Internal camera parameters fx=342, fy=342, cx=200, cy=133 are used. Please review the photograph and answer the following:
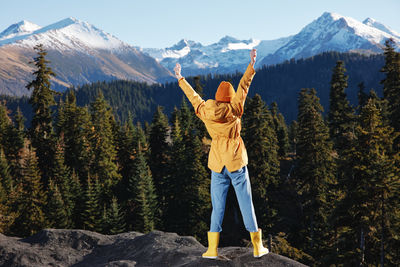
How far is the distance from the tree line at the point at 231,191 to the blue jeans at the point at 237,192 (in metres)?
11.7

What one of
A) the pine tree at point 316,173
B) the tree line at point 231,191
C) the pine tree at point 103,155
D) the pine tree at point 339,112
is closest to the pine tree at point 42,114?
the tree line at point 231,191

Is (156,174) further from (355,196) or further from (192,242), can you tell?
(192,242)

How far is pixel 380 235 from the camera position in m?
18.9

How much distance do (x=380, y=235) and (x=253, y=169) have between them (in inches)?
667

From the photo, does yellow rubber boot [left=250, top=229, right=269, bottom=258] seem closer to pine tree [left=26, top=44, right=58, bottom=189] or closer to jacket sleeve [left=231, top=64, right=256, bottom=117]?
jacket sleeve [left=231, top=64, right=256, bottom=117]

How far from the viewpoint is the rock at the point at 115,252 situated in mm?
8852

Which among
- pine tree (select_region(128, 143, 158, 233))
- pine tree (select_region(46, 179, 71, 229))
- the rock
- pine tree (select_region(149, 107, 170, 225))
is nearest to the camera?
the rock

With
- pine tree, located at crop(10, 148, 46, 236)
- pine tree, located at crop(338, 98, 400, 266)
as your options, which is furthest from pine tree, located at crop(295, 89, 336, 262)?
pine tree, located at crop(10, 148, 46, 236)

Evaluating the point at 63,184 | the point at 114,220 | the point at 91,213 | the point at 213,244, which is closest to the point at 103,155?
the point at 63,184

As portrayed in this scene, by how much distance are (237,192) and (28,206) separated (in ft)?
96.1

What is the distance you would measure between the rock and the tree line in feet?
35.2

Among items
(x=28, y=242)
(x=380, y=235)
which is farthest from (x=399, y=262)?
(x=28, y=242)

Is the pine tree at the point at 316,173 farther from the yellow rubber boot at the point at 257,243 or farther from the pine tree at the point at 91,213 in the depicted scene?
the yellow rubber boot at the point at 257,243

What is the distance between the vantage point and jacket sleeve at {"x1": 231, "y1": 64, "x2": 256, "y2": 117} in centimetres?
787
